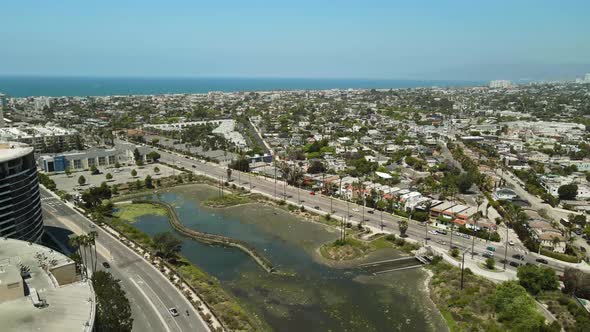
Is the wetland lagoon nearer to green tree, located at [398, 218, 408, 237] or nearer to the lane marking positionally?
green tree, located at [398, 218, 408, 237]

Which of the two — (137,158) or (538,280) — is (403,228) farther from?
(137,158)

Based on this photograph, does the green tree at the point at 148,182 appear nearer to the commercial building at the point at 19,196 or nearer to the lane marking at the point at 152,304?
the commercial building at the point at 19,196

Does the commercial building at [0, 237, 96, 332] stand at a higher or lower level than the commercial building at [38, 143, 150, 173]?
higher

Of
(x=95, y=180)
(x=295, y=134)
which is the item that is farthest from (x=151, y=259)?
(x=295, y=134)

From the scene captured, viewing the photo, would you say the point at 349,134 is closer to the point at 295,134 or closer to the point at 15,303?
the point at 295,134

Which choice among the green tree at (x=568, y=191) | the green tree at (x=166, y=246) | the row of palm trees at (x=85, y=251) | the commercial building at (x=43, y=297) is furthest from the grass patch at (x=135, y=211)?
the green tree at (x=568, y=191)

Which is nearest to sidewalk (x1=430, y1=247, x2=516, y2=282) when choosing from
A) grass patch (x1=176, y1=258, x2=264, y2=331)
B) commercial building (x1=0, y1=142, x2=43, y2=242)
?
grass patch (x1=176, y1=258, x2=264, y2=331)
